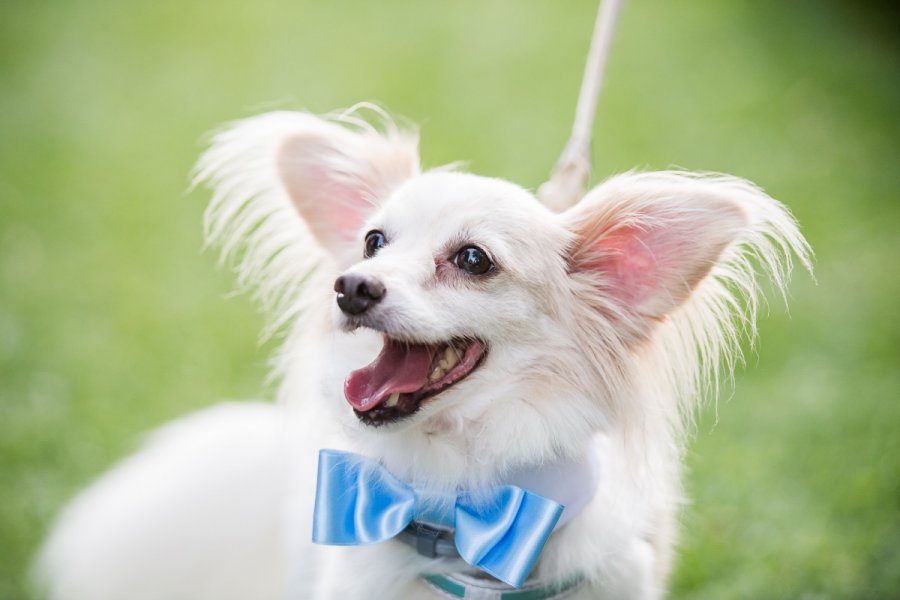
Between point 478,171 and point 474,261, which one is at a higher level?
point 474,261

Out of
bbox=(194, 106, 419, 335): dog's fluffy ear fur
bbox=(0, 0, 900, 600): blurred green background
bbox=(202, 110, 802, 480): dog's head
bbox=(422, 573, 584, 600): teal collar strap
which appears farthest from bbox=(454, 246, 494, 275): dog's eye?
bbox=(0, 0, 900, 600): blurred green background

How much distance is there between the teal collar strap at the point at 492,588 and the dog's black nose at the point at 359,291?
0.69 metres

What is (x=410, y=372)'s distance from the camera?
1854mm

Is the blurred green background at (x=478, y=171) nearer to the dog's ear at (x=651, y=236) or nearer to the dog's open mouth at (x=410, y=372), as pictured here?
the dog's ear at (x=651, y=236)

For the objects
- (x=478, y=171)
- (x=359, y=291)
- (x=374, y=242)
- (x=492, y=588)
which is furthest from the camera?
(x=478, y=171)

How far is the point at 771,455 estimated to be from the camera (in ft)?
11.4

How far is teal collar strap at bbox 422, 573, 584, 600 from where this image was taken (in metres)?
1.82

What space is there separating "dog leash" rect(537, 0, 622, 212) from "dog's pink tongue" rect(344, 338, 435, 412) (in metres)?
0.72

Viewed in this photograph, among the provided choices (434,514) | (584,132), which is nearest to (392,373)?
(434,514)

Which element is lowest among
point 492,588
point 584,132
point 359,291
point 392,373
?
point 492,588

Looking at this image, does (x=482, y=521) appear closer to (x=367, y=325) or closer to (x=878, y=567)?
(x=367, y=325)

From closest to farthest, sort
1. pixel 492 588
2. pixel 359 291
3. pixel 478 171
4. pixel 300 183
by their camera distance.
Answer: pixel 359 291
pixel 492 588
pixel 300 183
pixel 478 171

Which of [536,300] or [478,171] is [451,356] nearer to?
[536,300]

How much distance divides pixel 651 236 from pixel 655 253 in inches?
1.7
